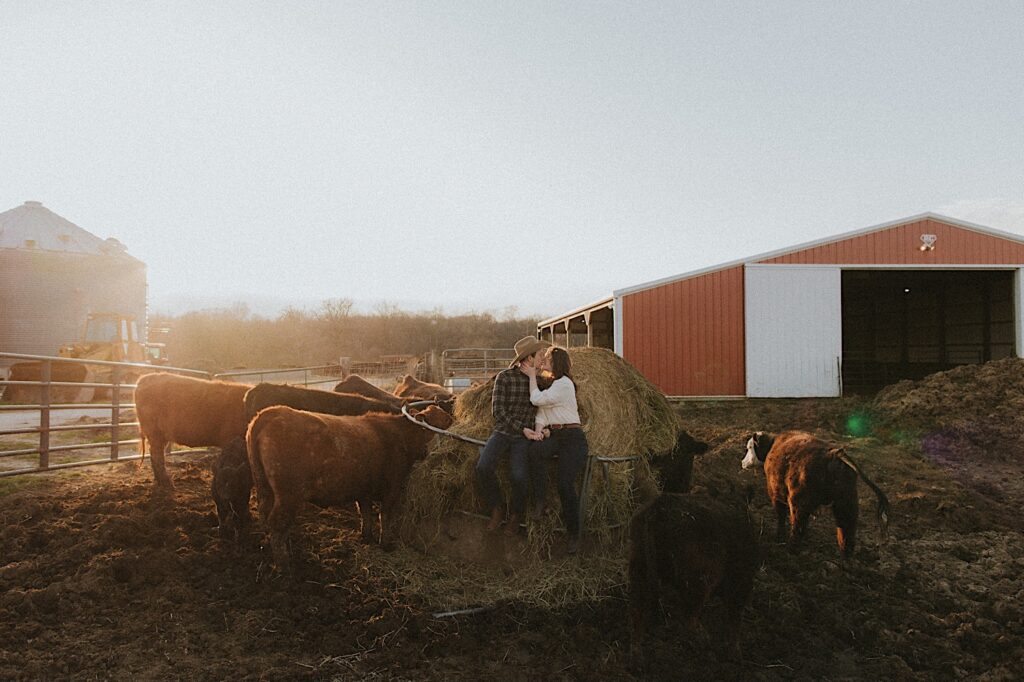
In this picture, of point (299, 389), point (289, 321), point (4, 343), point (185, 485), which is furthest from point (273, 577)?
point (289, 321)

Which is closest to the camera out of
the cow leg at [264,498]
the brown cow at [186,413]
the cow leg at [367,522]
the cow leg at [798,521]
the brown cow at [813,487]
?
the cow leg at [264,498]

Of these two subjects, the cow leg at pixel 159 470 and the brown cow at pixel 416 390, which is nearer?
the cow leg at pixel 159 470

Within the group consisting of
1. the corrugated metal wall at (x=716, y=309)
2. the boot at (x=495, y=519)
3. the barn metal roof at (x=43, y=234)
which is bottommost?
the boot at (x=495, y=519)

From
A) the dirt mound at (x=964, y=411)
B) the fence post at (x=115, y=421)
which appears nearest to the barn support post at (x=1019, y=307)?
the dirt mound at (x=964, y=411)

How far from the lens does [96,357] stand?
22.4 meters

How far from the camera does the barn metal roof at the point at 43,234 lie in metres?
35.9

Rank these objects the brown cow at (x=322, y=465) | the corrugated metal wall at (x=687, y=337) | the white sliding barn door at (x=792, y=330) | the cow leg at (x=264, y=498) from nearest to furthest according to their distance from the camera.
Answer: the brown cow at (x=322, y=465)
the cow leg at (x=264, y=498)
the corrugated metal wall at (x=687, y=337)
the white sliding barn door at (x=792, y=330)

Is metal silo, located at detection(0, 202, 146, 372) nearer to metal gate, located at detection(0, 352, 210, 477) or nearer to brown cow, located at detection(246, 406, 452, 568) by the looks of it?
metal gate, located at detection(0, 352, 210, 477)

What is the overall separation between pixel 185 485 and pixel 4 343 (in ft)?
114

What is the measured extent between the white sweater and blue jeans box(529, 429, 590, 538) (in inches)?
4.7

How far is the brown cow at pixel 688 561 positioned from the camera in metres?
4.34

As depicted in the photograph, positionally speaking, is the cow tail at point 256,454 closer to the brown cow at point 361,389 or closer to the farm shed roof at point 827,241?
the brown cow at point 361,389

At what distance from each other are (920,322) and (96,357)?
31.1 m

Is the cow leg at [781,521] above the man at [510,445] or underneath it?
underneath
